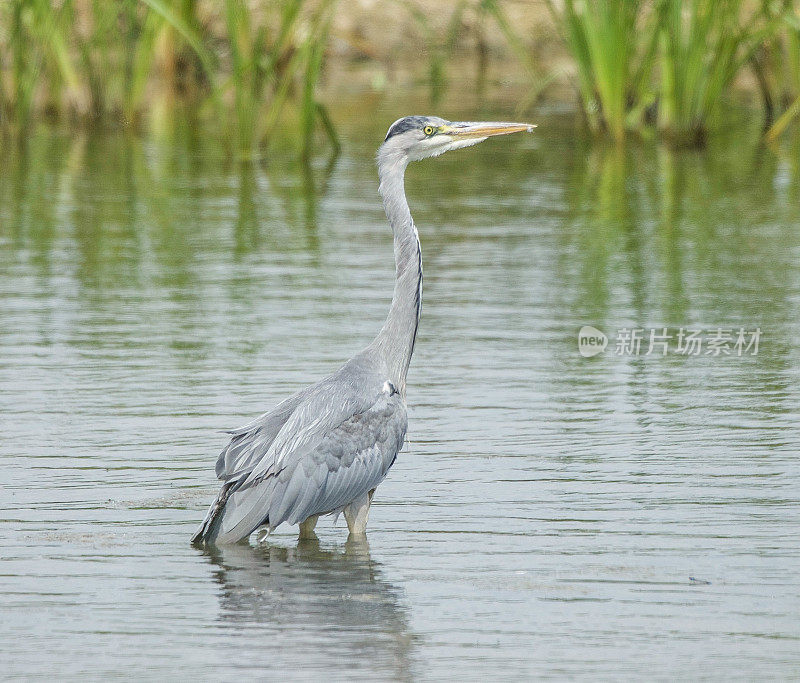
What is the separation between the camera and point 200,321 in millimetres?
9359

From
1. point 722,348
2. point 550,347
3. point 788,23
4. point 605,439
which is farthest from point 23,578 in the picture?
point 788,23

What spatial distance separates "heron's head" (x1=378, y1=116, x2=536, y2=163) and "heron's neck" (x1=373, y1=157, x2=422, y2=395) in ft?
0.26

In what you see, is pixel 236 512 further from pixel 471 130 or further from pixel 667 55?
pixel 667 55

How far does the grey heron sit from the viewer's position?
5.62 m

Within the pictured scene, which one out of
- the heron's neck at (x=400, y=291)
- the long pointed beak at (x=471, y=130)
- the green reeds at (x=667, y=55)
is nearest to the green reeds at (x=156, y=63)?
the green reeds at (x=667, y=55)

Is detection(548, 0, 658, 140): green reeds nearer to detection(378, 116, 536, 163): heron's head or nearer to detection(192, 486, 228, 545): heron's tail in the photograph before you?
detection(378, 116, 536, 163): heron's head

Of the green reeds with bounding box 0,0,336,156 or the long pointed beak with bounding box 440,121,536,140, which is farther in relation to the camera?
the green reeds with bounding box 0,0,336,156

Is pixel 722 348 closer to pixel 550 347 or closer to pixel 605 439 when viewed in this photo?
pixel 550 347

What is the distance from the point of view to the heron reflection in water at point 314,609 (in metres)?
4.58

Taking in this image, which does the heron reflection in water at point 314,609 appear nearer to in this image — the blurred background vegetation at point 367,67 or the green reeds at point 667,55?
the blurred background vegetation at point 367,67

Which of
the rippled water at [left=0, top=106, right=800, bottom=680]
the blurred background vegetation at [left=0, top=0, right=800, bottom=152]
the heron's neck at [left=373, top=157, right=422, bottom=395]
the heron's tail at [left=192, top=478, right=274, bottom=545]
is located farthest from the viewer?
the blurred background vegetation at [left=0, top=0, right=800, bottom=152]

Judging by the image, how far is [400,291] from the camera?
630 centimetres

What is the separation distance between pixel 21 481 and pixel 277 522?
4.79 feet

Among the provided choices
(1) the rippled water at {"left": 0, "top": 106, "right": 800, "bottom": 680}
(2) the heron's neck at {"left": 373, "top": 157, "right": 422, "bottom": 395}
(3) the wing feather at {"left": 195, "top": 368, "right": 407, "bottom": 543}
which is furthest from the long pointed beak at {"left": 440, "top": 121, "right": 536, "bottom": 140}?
(1) the rippled water at {"left": 0, "top": 106, "right": 800, "bottom": 680}
